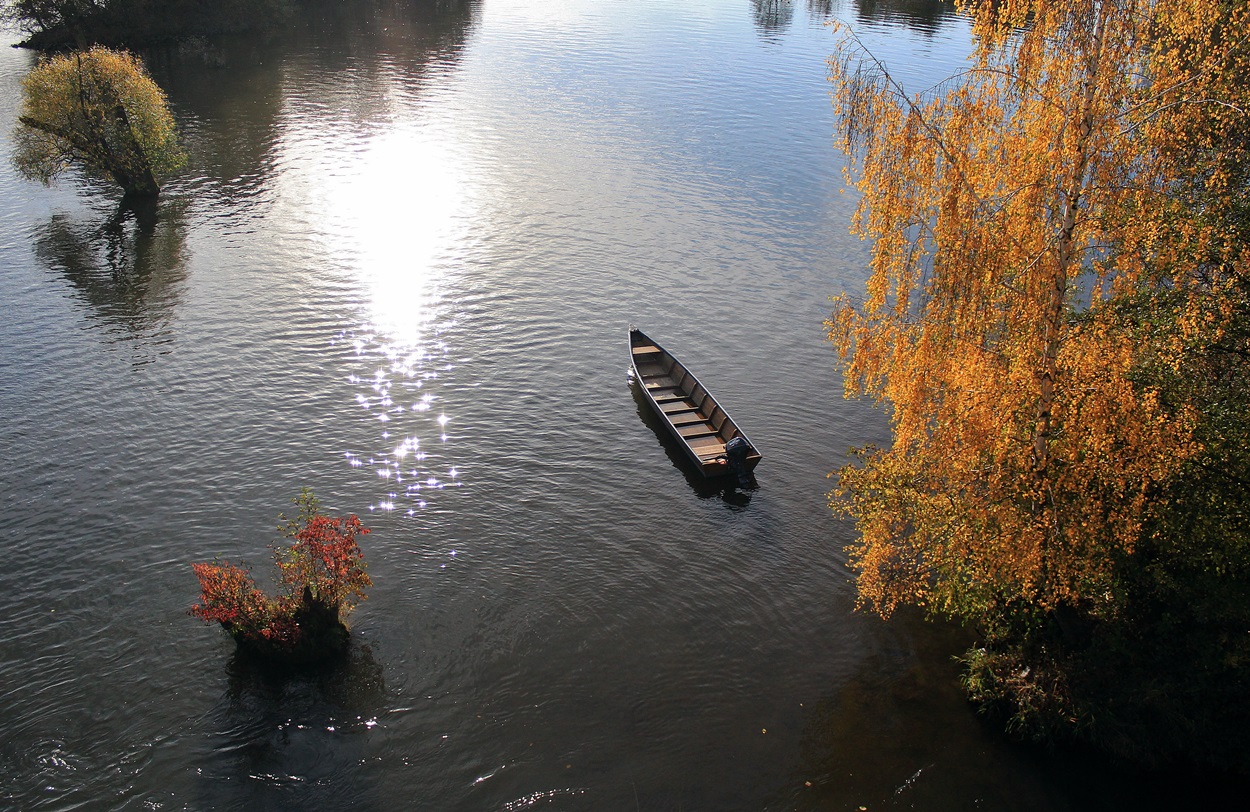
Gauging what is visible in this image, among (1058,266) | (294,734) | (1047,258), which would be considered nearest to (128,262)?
(294,734)

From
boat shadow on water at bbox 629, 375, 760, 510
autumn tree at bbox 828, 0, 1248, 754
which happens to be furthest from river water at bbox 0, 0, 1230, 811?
autumn tree at bbox 828, 0, 1248, 754

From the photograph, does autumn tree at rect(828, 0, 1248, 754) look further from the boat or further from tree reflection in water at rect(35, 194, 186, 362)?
tree reflection in water at rect(35, 194, 186, 362)

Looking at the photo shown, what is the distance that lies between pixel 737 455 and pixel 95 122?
158 ft

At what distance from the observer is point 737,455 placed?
32219mm

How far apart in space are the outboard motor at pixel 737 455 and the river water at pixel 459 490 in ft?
4.15

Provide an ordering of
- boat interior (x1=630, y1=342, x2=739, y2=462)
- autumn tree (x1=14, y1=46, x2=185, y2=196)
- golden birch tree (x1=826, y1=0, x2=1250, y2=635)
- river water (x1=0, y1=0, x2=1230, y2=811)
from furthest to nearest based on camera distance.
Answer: autumn tree (x1=14, y1=46, x2=185, y2=196)
boat interior (x1=630, y1=342, x2=739, y2=462)
river water (x1=0, y1=0, x2=1230, y2=811)
golden birch tree (x1=826, y1=0, x2=1250, y2=635)

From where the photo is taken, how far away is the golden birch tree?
652 inches

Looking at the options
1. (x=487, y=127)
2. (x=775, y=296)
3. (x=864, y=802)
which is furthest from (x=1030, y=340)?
(x=487, y=127)

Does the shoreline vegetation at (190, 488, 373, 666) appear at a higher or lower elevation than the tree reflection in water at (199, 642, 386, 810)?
higher

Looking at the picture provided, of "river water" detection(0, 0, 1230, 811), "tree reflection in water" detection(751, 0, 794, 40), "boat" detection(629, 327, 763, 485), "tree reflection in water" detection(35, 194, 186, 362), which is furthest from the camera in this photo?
"tree reflection in water" detection(751, 0, 794, 40)

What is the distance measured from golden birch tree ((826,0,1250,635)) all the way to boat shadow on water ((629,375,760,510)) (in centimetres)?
1242

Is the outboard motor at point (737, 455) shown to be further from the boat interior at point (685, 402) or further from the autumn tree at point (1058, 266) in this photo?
the autumn tree at point (1058, 266)

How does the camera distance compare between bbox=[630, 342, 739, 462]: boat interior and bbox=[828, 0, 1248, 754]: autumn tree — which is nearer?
bbox=[828, 0, 1248, 754]: autumn tree

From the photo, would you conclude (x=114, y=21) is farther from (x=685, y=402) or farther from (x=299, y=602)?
(x=299, y=602)
